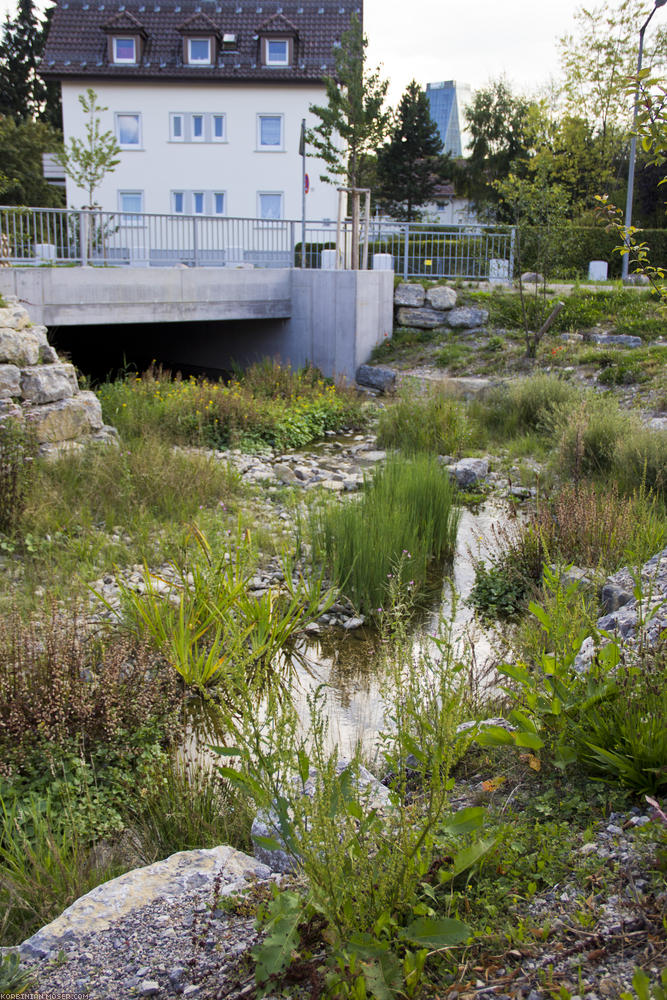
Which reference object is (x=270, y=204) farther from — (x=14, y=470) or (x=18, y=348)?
(x=14, y=470)

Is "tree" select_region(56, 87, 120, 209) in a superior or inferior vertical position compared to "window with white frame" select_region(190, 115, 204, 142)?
inferior

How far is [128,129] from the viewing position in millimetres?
36750

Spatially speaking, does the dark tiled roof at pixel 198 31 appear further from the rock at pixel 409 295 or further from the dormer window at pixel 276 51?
the rock at pixel 409 295

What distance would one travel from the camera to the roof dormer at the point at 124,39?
1420 inches

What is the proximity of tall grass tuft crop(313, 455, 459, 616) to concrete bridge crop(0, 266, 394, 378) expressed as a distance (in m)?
7.54

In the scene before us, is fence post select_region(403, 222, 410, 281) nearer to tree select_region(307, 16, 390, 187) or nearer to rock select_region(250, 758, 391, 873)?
tree select_region(307, 16, 390, 187)

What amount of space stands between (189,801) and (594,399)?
9.75 meters

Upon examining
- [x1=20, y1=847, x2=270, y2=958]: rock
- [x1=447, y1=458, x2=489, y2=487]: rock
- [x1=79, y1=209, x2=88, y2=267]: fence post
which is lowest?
[x1=447, y1=458, x2=489, y2=487]: rock

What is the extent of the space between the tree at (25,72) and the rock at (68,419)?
4590 cm

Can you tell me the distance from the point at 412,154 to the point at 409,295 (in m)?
27.3

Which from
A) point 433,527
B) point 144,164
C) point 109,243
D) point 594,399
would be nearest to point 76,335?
point 109,243

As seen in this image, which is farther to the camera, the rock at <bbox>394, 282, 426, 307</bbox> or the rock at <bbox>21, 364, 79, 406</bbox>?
the rock at <bbox>394, 282, 426, 307</bbox>

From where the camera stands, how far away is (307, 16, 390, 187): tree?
104 ft


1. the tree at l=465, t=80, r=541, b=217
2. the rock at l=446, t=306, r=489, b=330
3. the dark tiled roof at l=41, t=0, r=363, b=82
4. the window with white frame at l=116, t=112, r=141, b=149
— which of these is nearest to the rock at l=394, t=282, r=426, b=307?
the rock at l=446, t=306, r=489, b=330
